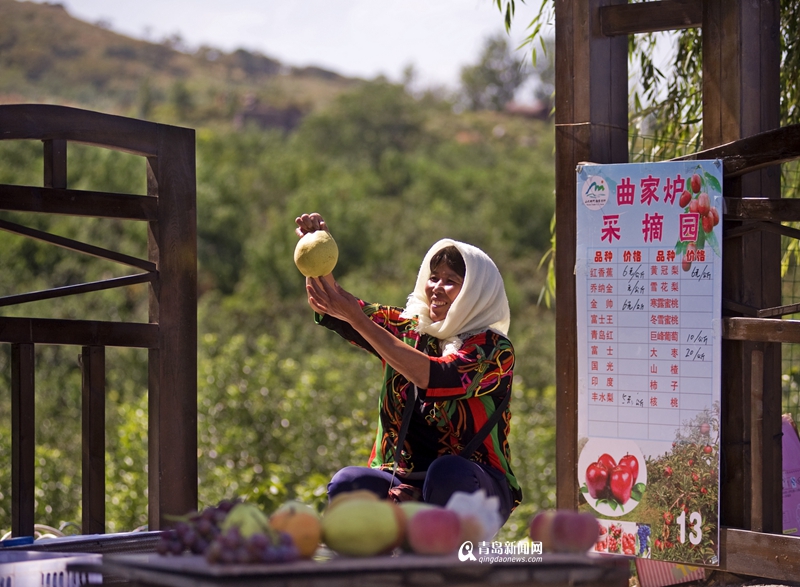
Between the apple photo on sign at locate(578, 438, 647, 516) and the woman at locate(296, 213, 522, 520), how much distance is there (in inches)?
15.5

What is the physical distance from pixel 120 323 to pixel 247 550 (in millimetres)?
1645

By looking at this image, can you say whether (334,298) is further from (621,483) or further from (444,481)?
(621,483)

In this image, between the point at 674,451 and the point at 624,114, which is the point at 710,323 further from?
the point at 624,114

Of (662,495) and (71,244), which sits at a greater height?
(71,244)

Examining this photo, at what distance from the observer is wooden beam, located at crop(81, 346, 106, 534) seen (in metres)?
2.81

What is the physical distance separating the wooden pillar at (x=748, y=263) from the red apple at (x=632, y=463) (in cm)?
28

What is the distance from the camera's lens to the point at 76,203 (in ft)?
9.26

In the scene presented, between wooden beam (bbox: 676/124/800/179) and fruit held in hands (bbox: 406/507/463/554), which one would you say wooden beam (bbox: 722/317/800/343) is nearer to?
wooden beam (bbox: 676/124/800/179)

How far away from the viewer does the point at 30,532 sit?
8.75ft

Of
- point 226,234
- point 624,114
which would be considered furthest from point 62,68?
point 624,114

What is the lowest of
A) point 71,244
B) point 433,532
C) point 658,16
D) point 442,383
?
point 433,532

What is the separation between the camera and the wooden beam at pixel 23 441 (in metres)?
2.64

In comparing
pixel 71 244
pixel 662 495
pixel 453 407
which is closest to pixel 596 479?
pixel 662 495
